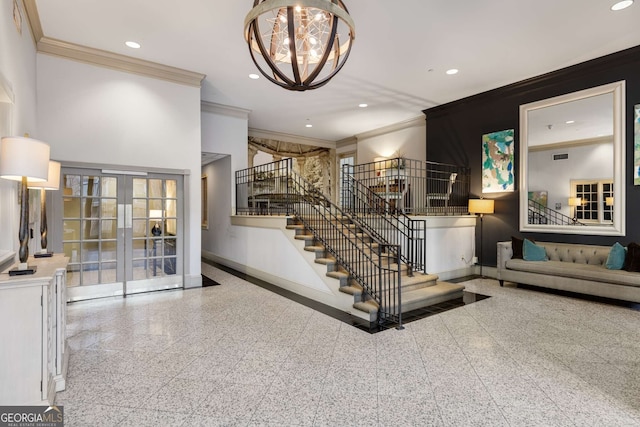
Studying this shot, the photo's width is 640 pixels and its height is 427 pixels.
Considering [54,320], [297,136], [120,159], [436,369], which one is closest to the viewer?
[54,320]

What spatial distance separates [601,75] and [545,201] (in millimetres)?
2131

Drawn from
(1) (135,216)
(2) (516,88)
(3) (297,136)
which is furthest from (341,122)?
(1) (135,216)


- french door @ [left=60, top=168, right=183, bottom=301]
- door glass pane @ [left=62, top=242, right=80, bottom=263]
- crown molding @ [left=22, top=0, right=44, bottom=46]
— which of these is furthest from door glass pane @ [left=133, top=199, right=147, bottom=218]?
crown molding @ [left=22, top=0, right=44, bottom=46]

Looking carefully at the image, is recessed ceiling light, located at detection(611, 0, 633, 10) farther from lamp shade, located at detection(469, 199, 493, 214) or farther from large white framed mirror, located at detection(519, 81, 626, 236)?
lamp shade, located at detection(469, 199, 493, 214)

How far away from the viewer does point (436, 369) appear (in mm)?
2723

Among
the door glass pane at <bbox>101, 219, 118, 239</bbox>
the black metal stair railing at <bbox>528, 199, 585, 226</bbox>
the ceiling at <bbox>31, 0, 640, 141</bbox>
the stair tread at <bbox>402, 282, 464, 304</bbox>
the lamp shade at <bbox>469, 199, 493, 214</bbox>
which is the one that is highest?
the ceiling at <bbox>31, 0, 640, 141</bbox>

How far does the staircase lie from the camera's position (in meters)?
4.13

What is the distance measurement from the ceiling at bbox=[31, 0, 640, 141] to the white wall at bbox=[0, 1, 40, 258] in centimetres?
77

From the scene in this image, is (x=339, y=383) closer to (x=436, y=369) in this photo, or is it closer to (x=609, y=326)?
(x=436, y=369)

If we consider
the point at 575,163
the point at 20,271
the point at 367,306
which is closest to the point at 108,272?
the point at 20,271

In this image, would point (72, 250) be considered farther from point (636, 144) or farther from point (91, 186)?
point (636, 144)

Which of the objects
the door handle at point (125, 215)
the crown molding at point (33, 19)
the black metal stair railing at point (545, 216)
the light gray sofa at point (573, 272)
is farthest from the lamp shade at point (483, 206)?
the crown molding at point (33, 19)

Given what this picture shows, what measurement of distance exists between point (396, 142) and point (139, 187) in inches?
261

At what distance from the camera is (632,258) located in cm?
441
